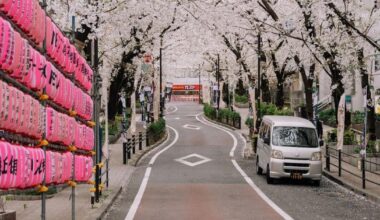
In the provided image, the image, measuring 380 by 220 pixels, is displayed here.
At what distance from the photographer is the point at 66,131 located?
10.8 m

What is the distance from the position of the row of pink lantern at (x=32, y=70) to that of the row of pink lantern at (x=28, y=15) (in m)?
0.19

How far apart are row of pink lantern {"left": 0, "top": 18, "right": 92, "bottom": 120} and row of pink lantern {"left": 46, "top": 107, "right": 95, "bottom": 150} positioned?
0.88ft

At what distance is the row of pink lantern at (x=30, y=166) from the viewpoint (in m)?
7.05

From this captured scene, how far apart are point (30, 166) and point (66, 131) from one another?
2767 mm

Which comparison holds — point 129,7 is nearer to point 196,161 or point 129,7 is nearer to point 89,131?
point 196,161

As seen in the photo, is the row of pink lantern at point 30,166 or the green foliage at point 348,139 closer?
the row of pink lantern at point 30,166

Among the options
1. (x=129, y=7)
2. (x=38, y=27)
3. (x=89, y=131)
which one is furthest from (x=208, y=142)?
(x=38, y=27)

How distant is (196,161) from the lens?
29.7 meters

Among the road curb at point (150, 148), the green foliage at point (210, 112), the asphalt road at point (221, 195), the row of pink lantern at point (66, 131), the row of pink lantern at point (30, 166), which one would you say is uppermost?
the green foliage at point (210, 112)

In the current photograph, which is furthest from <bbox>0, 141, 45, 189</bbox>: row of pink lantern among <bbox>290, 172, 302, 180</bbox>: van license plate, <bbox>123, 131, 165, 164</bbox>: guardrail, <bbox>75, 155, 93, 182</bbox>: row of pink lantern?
<bbox>123, 131, 165, 164</bbox>: guardrail

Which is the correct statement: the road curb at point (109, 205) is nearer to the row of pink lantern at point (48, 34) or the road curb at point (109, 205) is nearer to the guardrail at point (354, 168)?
the row of pink lantern at point (48, 34)

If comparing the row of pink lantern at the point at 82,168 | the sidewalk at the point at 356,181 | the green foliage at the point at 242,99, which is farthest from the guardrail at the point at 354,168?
the green foliage at the point at 242,99

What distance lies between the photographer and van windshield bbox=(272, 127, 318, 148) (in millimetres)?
21859

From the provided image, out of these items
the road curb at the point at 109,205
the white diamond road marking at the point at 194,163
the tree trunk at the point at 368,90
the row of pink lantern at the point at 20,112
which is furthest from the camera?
the white diamond road marking at the point at 194,163
